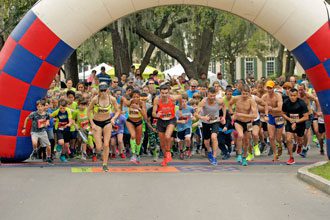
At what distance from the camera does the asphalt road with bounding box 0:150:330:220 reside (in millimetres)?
8078

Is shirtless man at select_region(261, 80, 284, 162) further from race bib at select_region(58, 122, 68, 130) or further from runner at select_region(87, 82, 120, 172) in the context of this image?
race bib at select_region(58, 122, 68, 130)

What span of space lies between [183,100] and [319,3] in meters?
4.12

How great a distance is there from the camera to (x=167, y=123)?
1382cm

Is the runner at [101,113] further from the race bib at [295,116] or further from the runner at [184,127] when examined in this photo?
the race bib at [295,116]

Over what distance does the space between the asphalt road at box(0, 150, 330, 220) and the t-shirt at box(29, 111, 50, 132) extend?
3.86ft

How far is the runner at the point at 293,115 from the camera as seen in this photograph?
45.2 ft

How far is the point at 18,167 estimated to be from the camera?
1329cm

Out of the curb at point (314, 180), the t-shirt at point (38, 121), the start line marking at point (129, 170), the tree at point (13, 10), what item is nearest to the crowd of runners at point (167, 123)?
the t-shirt at point (38, 121)

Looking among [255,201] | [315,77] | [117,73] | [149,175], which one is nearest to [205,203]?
[255,201]

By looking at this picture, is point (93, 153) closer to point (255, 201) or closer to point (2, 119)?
point (2, 119)

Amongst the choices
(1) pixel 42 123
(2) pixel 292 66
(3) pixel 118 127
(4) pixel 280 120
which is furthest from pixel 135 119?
(2) pixel 292 66

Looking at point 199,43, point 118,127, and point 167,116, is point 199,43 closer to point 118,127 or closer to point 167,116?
point 118,127

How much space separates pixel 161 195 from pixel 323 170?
3345 mm

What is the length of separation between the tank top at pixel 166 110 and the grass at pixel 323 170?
329cm
